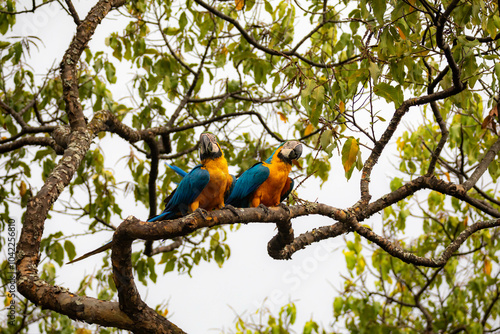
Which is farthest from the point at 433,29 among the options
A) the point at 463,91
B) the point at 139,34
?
the point at 139,34

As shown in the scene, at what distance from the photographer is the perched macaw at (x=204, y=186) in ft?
9.20

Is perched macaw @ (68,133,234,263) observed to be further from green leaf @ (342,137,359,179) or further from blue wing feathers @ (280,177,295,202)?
green leaf @ (342,137,359,179)

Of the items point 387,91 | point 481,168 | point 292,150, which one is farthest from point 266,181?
point 481,168

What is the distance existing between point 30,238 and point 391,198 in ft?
6.53

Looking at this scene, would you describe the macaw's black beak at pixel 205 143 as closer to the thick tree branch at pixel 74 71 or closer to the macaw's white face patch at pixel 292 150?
the macaw's white face patch at pixel 292 150

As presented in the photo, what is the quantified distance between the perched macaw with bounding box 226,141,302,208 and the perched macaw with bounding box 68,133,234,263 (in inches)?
4.3

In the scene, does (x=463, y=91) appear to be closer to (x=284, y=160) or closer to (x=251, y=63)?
(x=284, y=160)

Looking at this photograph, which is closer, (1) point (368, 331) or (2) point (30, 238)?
(2) point (30, 238)

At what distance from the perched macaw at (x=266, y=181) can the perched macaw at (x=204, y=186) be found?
0.11m

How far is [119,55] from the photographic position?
477cm

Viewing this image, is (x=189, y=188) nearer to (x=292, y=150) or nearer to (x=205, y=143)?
(x=205, y=143)

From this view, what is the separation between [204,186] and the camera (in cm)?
281

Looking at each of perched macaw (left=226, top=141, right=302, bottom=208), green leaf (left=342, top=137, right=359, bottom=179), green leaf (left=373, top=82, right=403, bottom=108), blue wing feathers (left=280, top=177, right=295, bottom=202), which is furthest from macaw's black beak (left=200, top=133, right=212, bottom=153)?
green leaf (left=373, top=82, right=403, bottom=108)

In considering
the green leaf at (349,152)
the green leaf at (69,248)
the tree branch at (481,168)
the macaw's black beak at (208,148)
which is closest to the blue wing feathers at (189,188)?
the macaw's black beak at (208,148)
